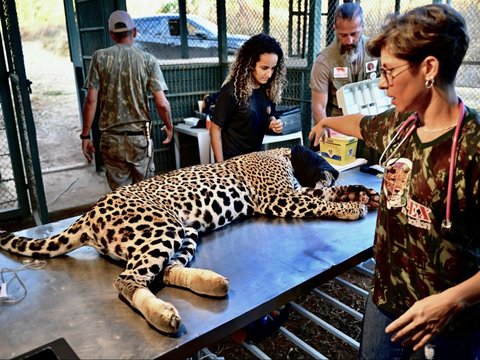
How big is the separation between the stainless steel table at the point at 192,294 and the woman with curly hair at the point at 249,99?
0.80 metres

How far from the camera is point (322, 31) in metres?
4.64

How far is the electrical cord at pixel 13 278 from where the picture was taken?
5.80ft

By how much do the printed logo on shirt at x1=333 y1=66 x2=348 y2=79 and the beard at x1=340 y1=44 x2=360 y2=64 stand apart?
0.07 metres

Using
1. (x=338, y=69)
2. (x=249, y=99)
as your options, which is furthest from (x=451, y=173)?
(x=338, y=69)

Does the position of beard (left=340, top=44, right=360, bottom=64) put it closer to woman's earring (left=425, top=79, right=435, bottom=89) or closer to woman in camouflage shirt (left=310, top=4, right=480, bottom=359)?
woman in camouflage shirt (left=310, top=4, right=480, bottom=359)

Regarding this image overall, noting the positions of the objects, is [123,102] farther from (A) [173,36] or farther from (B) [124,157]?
(A) [173,36]

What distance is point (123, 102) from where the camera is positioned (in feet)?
13.1

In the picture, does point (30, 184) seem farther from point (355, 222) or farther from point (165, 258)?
point (355, 222)

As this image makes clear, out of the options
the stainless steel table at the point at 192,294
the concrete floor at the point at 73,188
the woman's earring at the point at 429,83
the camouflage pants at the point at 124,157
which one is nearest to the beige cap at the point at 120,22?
the camouflage pants at the point at 124,157

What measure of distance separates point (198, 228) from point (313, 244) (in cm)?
59

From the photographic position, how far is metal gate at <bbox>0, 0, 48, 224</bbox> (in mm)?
3469

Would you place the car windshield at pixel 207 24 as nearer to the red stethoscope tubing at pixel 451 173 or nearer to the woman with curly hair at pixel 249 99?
the woman with curly hair at pixel 249 99

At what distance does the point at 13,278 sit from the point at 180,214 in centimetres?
80

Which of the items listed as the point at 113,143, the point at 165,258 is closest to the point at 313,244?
the point at 165,258
